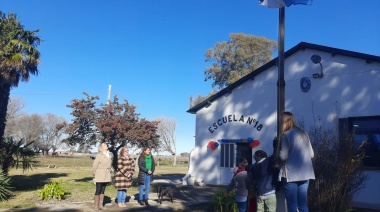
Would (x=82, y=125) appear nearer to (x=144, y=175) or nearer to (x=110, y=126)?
(x=110, y=126)

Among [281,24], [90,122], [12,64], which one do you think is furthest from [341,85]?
[12,64]

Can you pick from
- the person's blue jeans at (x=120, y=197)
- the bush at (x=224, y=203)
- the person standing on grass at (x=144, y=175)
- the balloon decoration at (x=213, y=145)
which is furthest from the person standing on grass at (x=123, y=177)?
the balloon decoration at (x=213, y=145)

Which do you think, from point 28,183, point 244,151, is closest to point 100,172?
point 28,183

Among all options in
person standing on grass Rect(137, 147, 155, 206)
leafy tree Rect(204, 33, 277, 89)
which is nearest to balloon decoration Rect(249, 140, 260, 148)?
person standing on grass Rect(137, 147, 155, 206)

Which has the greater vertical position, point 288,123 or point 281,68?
point 281,68

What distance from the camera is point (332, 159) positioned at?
8.17 metres

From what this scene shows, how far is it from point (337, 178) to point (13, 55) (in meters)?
14.2

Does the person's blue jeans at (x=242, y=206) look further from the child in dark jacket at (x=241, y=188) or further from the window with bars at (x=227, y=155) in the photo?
the window with bars at (x=227, y=155)

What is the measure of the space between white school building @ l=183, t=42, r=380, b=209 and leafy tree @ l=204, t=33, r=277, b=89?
69.2ft

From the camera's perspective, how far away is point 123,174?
32.2ft

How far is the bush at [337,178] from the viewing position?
7691 mm

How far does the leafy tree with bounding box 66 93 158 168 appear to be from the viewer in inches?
621

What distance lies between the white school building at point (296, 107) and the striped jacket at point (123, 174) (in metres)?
5.82

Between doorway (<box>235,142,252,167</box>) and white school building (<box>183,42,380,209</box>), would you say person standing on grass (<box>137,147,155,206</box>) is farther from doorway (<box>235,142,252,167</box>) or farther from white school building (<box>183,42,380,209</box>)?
doorway (<box>235,142,252,167</box>)
